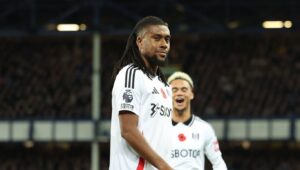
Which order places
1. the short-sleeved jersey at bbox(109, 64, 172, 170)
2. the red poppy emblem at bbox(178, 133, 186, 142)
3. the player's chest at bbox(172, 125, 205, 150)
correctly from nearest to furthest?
the short-sleeved jersey at bbox(109, 64, 172, 170), the player's chest at bbox(172, 125, 205, 150), the red poppy emblem at bbox(178, 133, 186, 142)

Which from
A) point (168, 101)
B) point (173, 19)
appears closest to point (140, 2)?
point (173, 19)

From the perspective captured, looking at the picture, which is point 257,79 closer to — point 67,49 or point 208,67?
point 208,67

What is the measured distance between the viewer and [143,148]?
217 inches

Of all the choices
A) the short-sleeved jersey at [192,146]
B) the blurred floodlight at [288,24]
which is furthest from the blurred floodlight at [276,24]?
the short-sleeved jersey at [192,146]

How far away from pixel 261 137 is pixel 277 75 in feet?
9.85

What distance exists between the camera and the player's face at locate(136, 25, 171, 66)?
5715 mm

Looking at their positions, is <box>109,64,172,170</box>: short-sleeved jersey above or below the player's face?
below

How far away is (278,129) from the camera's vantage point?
30859 millimetres

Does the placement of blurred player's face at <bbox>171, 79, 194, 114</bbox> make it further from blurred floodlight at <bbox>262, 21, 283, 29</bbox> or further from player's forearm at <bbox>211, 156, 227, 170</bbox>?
blurred floodlight at <bbox>262, 21, 283, 29</bbox>

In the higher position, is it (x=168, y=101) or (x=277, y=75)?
(x=277, y=75)

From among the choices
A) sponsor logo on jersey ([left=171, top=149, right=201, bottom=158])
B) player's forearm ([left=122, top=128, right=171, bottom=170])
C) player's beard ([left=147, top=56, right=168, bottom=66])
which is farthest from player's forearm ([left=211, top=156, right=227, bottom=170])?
player's forearm ([left=122, top=128, right=171, bottom=170])

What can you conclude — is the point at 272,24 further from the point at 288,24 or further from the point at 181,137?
the point at 181,137

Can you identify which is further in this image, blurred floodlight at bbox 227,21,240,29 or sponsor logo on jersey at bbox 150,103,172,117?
blurred floodlight at bbox 227,21,240,29

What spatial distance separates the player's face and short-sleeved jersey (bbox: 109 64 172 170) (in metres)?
0.14
